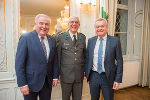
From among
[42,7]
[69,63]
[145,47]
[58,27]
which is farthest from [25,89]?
[145,47]

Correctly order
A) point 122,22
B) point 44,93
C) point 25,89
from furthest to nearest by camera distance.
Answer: point 122,22, point 44,93, point 25,89

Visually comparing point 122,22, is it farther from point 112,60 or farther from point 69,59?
point 69,59

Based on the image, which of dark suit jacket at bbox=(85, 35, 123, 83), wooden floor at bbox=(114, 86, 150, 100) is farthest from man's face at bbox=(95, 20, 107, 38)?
wooden floor at bbox=(114, 86, 150, 100)

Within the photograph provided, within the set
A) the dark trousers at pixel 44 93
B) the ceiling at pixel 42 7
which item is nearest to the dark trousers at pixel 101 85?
the dark trousers at pixel 44 93

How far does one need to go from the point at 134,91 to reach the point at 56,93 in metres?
2.18

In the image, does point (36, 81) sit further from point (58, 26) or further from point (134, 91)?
point (134, 91)

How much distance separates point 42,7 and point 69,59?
44.8 inches

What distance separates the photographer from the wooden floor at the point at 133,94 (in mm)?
3294

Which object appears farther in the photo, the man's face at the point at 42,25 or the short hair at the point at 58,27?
the short hair at the point at 58,27

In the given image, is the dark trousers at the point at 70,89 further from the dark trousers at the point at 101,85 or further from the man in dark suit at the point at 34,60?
the man in dark suit at the point at 34,60

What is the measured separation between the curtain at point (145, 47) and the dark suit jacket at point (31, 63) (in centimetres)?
325

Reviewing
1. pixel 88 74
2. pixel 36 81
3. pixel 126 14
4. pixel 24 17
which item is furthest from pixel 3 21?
pixel 126 14

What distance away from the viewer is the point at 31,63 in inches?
62.7

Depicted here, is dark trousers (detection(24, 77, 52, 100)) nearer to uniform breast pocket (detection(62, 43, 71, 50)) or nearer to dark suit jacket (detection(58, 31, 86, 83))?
Result: dark suit jacket (detection(58, 31, 86, 83))
